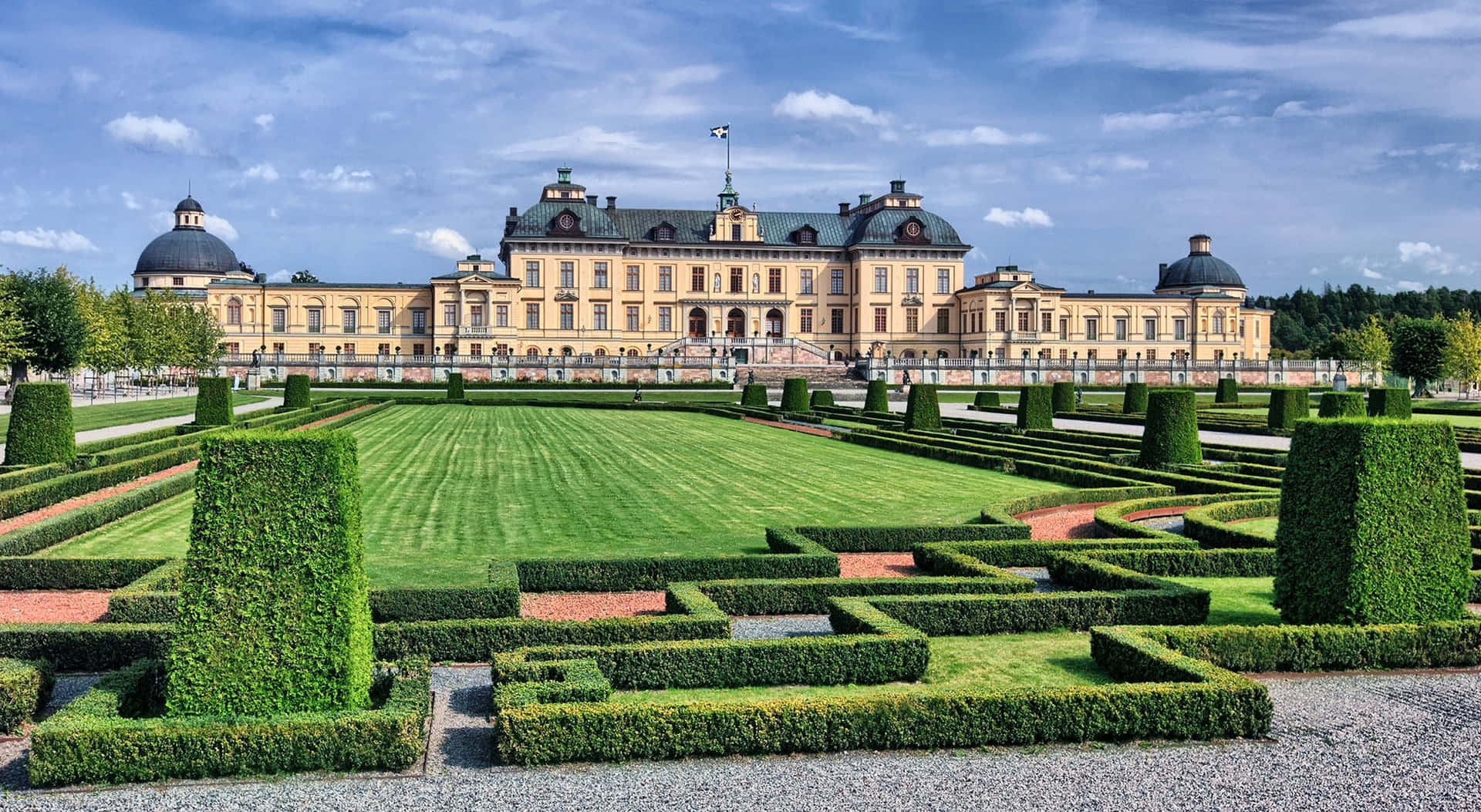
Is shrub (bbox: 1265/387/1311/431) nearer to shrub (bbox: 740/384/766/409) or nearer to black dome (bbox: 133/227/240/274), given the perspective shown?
shrub (bbox: 740/384/766/409)

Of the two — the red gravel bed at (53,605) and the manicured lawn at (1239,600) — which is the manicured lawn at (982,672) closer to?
the manicured lawn at (1239,600)

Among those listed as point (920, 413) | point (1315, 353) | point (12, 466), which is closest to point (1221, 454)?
point (920, 413)

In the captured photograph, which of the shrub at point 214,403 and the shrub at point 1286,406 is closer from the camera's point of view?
the shrub at point 214,403

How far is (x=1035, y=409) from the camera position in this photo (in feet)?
95.8

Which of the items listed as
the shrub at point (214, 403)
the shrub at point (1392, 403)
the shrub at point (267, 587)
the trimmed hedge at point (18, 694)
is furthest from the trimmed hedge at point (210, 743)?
the shrub at point (1392, 403)

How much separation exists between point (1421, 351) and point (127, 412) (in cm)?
6123

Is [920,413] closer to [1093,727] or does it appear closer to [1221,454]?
[1221,454]

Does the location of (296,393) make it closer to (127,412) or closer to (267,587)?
(127,412)

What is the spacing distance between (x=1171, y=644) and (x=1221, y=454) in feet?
51.5

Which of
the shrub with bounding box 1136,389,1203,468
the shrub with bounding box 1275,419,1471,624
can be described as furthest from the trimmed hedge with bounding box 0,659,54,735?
the shrub with bounding box 1136,389,1203,468

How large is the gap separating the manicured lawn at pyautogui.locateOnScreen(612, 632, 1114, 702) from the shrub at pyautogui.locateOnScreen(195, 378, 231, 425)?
19.7 m

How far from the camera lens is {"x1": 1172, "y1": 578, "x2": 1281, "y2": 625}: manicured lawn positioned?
982 centimetres

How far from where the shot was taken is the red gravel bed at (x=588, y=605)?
989 centimetres

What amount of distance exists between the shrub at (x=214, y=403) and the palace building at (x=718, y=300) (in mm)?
46060
